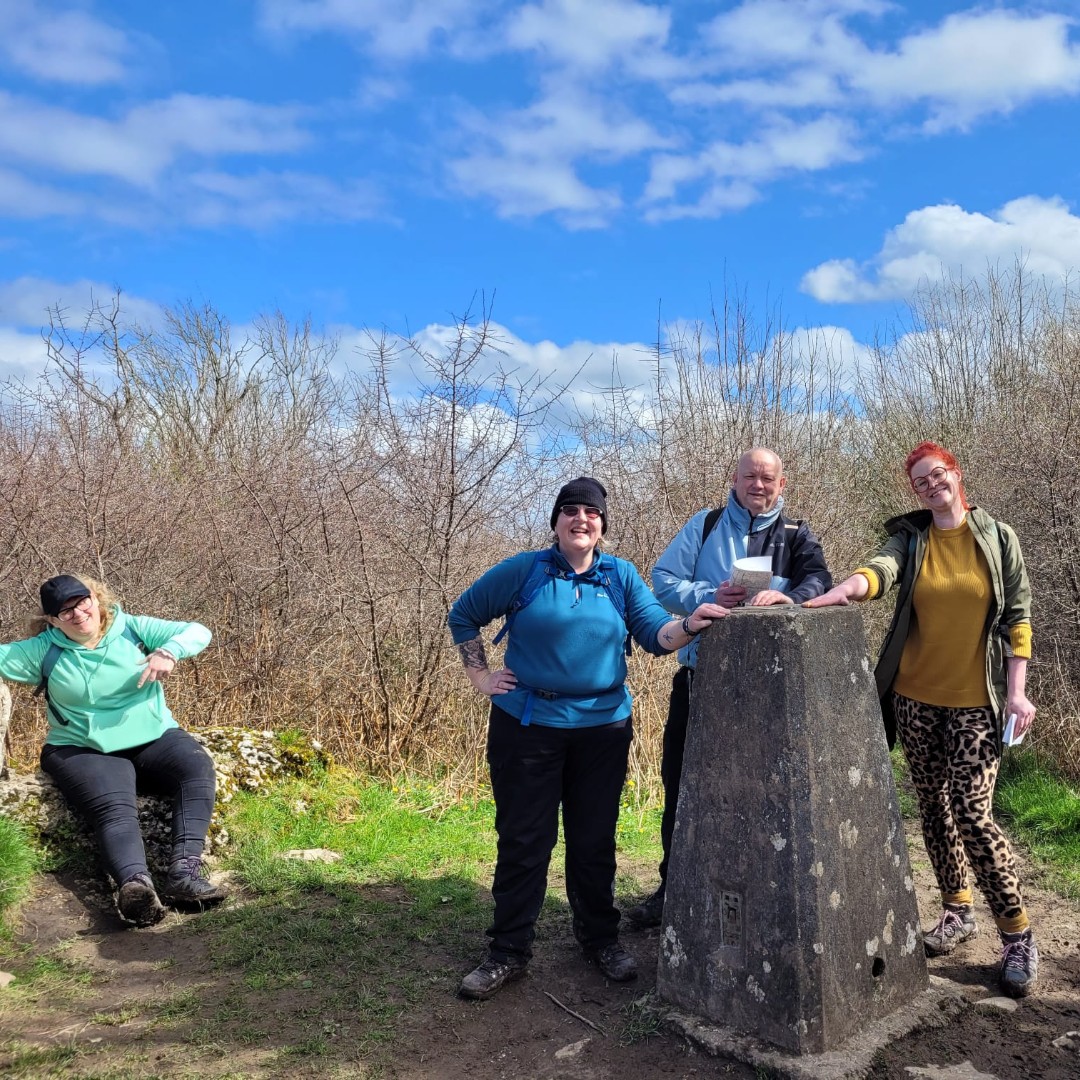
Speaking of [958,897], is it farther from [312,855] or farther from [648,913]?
[312,855]

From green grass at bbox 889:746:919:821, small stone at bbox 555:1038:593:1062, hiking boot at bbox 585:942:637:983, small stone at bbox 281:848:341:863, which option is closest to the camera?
small stone at bbox 555:1038:593:1062

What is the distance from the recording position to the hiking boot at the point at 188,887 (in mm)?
4641

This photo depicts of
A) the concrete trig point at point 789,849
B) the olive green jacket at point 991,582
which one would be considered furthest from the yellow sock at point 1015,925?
the olive green jacket at point 991,582

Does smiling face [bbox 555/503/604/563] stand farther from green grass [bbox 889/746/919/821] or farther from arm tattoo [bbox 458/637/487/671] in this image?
green grass [bbox 889/746/919/821]

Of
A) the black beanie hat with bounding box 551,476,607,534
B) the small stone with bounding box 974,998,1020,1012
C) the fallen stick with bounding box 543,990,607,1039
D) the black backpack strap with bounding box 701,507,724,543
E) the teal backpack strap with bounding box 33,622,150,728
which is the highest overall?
the black beanie hat with bounding box 551,476,607,534

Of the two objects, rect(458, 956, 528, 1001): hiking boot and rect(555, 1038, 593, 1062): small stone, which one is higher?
rect(458, 956, 528, 1001): hiking boot

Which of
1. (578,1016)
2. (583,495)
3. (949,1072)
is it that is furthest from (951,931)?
(583,495)

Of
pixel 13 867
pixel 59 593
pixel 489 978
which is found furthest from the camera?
pixel 59 593

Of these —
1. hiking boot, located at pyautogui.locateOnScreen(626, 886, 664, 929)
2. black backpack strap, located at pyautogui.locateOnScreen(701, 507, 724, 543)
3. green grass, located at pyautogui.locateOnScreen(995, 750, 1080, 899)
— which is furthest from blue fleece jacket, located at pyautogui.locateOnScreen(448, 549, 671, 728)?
green grass, located at pyautogui.locateOnScreen(995, 750, 1080, 899)

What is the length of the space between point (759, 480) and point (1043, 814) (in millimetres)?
3811

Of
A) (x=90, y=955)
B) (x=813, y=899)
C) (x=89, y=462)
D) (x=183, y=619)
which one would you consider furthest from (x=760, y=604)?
(x=89, y=462)

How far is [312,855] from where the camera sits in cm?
532

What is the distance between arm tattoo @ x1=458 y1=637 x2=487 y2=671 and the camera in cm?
388

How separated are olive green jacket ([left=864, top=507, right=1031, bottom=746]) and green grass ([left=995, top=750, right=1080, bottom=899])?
2.08m
